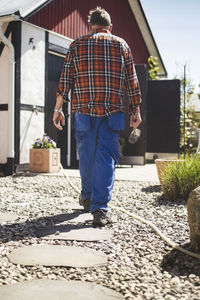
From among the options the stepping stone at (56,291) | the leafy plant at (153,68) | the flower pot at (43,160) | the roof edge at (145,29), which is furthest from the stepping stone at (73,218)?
the roof edge at (145,29)

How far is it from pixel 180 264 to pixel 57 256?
68 cm

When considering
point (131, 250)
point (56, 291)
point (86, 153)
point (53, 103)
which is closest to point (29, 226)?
point (86, 153)

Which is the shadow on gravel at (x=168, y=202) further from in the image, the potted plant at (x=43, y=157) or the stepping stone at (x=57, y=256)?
the potted plant at (x=43, y=157)

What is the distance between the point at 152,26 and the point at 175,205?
863 cm

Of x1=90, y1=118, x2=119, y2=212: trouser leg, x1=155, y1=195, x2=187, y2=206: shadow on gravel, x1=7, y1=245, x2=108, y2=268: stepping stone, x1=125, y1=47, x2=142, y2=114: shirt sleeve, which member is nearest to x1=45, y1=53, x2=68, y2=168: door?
x1=155, y1=195, x2=187, y2=206: shadow on gravel

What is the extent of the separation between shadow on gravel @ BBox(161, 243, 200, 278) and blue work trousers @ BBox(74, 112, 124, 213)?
85 centimetres

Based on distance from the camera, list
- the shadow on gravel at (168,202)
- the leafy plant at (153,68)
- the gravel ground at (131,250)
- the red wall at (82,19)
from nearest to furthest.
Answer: the gravel ground at (131,250) → the shadow on gravel at (168,202) → the red wall at (82,19) → the leafy plant at (153,68)

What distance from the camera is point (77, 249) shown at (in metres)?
2.43

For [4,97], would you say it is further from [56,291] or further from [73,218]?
[56,291]

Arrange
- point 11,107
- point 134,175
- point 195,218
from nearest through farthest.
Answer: point 195,218
point 134,175
point 11,107

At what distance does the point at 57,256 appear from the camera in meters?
2.27

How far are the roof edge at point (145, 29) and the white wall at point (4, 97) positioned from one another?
16.9 ft

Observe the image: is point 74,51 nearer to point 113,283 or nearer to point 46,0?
point 113,283

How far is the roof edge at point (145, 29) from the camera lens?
11078 mm
